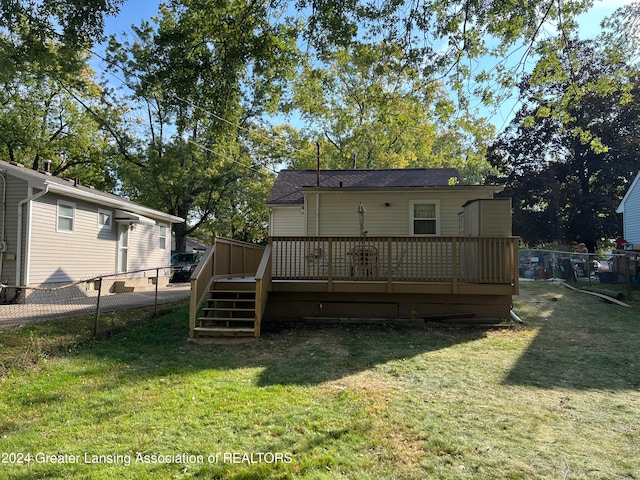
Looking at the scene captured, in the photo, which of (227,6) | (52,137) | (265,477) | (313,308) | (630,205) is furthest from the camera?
(52,137)

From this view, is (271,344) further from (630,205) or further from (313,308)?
(630,205)

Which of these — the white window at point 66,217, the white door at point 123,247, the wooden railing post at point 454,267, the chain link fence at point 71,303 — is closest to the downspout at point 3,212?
the chain link fence at point 71,303

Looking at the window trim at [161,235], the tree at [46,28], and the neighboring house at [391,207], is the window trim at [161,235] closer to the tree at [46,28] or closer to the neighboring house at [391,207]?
the neighboring house at [391,207]

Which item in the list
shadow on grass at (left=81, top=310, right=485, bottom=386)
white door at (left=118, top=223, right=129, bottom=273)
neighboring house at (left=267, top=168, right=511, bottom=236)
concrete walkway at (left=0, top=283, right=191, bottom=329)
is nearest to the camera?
shadow on grass at (left=81, top=310, right=485, bottom=386)

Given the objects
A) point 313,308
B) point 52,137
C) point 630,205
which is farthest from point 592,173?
point 52,137

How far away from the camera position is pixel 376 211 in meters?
10.7

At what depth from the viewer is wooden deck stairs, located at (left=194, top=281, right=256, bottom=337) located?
23.7ft

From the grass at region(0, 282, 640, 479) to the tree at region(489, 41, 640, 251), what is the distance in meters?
15.7

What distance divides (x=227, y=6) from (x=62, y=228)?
8783 millimetres

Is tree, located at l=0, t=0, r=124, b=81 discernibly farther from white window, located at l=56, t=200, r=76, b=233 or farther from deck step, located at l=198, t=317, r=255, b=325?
white window, located at l=56, t=200, r=76, b=233

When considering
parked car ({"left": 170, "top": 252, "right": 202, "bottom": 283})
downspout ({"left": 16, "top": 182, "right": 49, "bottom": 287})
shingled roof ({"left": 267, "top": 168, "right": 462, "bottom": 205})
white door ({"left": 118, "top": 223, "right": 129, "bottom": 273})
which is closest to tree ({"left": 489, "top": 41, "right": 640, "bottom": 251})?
shingled roof ({"left": 267, "top": 168, "right": 462, "bottom": 205})

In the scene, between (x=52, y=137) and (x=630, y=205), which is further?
(x=52, y=137)

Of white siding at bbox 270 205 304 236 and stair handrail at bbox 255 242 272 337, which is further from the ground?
white siding at bbox 270 205 304 236

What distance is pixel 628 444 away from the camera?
3.15 metres
